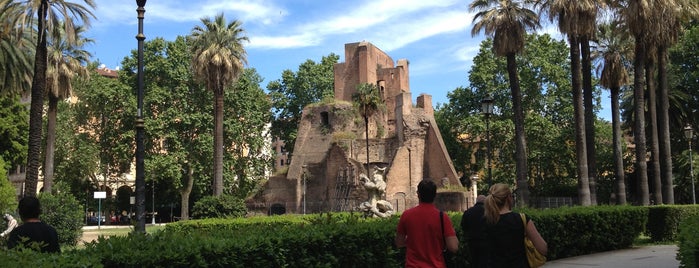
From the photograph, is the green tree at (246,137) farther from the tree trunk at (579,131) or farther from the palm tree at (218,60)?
the tree trunk at (579,131)

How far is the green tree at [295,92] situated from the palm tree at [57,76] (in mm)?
23872

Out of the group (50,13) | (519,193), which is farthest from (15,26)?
(519,193)

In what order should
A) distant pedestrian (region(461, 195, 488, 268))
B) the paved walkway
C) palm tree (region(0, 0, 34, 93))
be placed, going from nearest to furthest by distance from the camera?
distant pedestrian (region(461, 195, 488, 268)) → the paved walkway → palm tree (region(0, 0, 34, 93))

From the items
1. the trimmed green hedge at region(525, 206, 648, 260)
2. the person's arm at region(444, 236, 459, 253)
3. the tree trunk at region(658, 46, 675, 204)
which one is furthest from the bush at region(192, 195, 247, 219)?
the person's arm at region(444, 236, 459, 253)

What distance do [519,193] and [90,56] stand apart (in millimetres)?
25233

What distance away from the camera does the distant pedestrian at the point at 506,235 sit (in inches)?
197

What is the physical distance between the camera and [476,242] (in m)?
5.79

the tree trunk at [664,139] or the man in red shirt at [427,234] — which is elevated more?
the tree trunk at [664,139]

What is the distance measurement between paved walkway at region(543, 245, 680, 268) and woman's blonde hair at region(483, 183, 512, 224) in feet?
27.2

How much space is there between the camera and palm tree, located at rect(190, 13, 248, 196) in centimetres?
3116

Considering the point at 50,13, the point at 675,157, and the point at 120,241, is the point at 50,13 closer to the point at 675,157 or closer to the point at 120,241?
the point at 120,241

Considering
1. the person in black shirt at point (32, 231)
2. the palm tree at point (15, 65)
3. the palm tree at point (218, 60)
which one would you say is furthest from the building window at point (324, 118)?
the person in black shirt at point (32, 231)

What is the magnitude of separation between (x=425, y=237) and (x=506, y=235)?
664mm

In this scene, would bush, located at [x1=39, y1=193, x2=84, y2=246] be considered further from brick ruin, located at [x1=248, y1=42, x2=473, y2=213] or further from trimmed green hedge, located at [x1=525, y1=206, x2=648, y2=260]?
brick ruin, located at [x1=248, y1=42, x2=473, y2=213]
